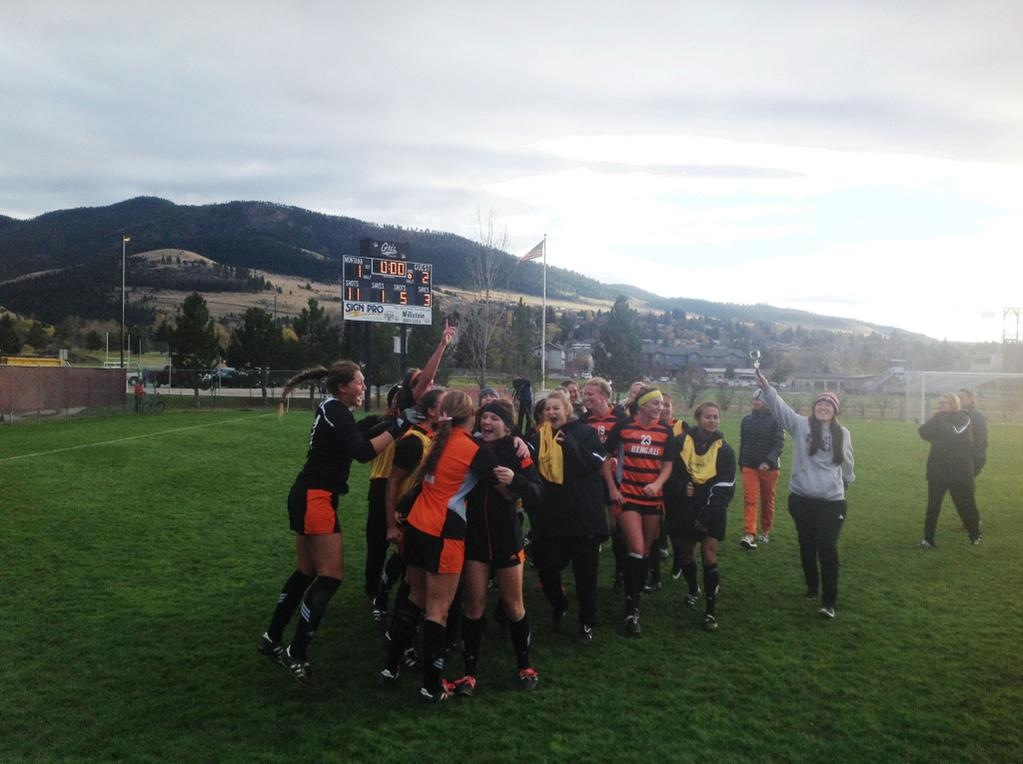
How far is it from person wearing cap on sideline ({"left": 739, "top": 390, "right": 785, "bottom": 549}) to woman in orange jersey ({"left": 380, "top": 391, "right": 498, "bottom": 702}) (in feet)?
17.7

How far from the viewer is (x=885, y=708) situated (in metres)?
4.54

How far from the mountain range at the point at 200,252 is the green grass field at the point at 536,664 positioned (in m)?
112

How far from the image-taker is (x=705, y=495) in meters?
6.09

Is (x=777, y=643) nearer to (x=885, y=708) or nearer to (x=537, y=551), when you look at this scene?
(x=885, y=708)

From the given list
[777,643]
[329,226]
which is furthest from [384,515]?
[329,226]

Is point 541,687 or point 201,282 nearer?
point 541,687

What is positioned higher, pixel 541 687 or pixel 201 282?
pixel 201 282

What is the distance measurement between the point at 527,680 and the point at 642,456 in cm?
202

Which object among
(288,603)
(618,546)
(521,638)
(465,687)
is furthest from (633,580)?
(288,603)

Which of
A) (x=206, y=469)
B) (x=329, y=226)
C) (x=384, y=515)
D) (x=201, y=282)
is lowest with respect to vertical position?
(x=206, y=469)

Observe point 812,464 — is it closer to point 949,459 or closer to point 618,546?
point 618,546

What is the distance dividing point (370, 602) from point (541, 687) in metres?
2.28

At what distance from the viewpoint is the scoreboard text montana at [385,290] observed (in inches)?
1281

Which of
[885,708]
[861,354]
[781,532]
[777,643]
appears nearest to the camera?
[885,708]
